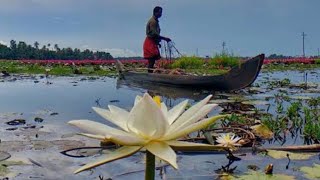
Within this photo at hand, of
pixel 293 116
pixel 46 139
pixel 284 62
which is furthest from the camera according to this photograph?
pixel 284 62

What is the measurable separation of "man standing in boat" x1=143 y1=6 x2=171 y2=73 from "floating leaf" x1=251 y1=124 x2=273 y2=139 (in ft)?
22.9

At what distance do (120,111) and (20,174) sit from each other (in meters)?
2.08

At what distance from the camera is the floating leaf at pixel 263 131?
4414 mm

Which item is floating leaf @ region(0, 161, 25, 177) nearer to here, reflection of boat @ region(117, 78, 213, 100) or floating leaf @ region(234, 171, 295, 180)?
floating leaf @ region(234, 171, 295, 180)

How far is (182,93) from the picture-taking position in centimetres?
959

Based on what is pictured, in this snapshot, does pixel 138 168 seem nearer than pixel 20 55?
Yes

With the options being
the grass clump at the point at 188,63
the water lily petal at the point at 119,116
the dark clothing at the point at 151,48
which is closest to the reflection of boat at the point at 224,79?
the dark clothing at the point at 151,48

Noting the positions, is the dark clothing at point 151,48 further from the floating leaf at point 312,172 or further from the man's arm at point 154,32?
the floating leaf at point 312,172

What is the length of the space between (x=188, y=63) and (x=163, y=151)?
20.2m

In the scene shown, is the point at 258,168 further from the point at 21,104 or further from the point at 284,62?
the point at 284,62

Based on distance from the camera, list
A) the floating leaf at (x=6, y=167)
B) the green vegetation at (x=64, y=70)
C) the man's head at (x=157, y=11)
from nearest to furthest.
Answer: the floating leaf at (x=6, y=167) < the man's head at (x=157, y=11) < the green vegetation at (x=64, y=70)

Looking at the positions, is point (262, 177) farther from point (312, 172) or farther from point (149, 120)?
point (149, 120)

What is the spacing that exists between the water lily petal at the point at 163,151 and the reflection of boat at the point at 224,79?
7.29 meters

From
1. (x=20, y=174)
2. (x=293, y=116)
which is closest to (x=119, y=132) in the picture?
(x=20, y=174)
